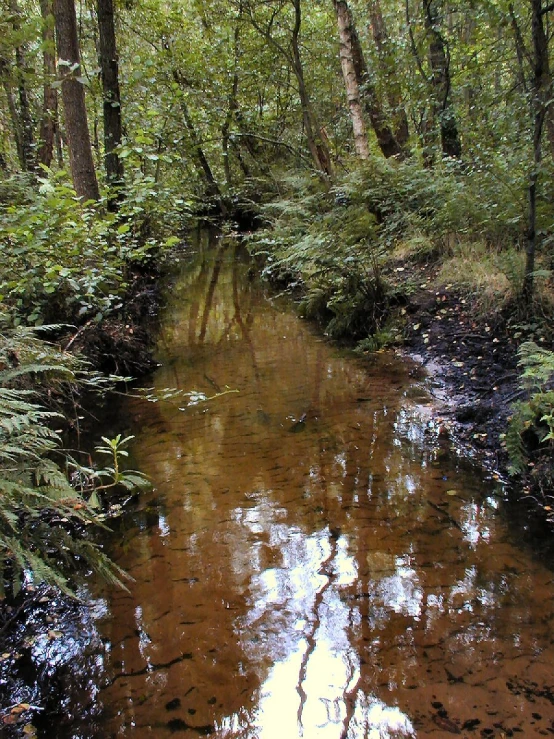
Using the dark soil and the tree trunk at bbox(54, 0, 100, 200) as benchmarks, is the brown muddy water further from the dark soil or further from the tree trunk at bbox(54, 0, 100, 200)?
the tree trunk at bbox(54, 0, 100, 200)

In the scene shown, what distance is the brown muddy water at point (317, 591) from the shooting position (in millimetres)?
2354

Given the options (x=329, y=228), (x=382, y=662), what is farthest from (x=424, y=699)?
(x=329, y=228)

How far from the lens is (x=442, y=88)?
9117mm

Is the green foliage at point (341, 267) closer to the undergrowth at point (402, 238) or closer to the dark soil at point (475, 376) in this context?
the undergrowth at point (402, 238)

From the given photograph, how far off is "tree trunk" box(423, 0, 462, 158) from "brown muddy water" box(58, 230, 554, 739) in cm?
638

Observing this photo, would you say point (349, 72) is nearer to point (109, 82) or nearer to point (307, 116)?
point (307, 116)

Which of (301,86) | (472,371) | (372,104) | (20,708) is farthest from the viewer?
(372,104)

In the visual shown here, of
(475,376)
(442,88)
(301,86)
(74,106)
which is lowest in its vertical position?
(475,376)

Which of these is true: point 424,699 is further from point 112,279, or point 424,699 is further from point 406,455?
point 112,279

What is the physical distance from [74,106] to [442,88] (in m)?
6.57

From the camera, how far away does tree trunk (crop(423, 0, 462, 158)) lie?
28.0 ft

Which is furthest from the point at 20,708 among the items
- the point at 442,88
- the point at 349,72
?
the point at 349,72

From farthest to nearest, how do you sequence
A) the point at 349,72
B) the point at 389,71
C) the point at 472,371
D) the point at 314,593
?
the point at 389,71, the point at 349,72, the point at 472,371, the point at 314,593

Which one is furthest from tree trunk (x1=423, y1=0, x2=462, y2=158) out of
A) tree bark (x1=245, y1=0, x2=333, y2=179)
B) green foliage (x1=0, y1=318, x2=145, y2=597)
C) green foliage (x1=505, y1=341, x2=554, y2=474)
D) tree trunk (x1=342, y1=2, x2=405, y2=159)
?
green foliage (x1=0, y1=318, x2=145, y2=597)
